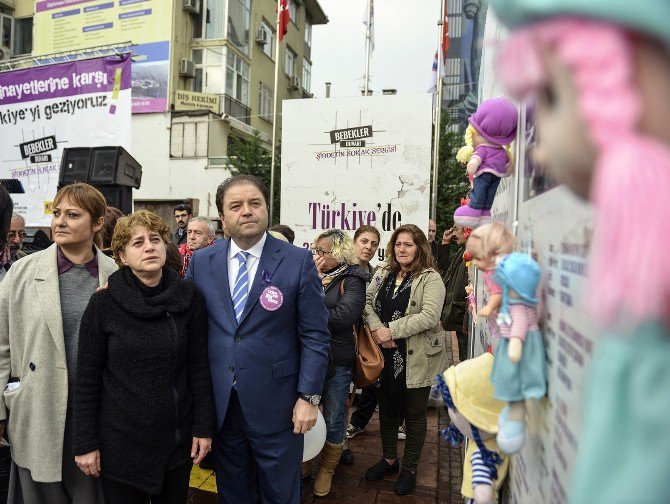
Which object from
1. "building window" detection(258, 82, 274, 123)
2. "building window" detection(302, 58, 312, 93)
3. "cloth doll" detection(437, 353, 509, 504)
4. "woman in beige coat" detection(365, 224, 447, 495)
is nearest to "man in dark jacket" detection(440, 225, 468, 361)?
"woman in beige coat" detection(365, 224, 447, 495)

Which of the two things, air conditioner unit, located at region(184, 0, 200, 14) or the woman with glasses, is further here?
air conditioner unit, located at region(184, 0, 200, 14)

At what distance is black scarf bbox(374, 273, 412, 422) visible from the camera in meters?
3.42

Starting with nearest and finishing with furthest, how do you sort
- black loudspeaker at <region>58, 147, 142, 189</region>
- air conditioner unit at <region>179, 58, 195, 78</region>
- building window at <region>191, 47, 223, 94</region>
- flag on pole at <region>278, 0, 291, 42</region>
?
black loudspeaker at <region>58, 147, 142, 189</region> < flag on pole at <region>278, 0, 291, 42</region> < air conditioner unit at <region>179, 58, 195, 78</region> < building window at <region>191, 47, 223, 94</region>

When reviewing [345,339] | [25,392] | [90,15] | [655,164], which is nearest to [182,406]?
[25,392]

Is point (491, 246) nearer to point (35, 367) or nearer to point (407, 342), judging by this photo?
point (35, 367)

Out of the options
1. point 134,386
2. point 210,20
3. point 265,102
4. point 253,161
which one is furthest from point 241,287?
point 265,102

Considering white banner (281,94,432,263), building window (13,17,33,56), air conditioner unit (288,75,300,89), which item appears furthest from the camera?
air conditioner unit (288,75,300,89)

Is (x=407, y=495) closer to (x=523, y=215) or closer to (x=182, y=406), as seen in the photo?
(x=182, y=406)

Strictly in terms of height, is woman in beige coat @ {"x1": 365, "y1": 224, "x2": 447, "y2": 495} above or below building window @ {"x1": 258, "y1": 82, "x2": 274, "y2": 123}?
below

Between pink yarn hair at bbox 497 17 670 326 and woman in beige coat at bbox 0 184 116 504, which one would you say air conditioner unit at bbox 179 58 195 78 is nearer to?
Result: woman in beige coat at bbox 0 184 116 504

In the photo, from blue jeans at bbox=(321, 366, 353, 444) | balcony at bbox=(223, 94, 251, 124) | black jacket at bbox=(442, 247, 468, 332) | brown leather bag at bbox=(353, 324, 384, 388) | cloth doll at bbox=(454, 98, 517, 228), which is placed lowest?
blue jeans at bbox=(321, 366, 353, 444)

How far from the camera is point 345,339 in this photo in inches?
131

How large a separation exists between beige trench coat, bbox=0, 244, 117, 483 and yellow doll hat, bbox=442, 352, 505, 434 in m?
1.78

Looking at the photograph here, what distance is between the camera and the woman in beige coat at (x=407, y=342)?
3312 mm
